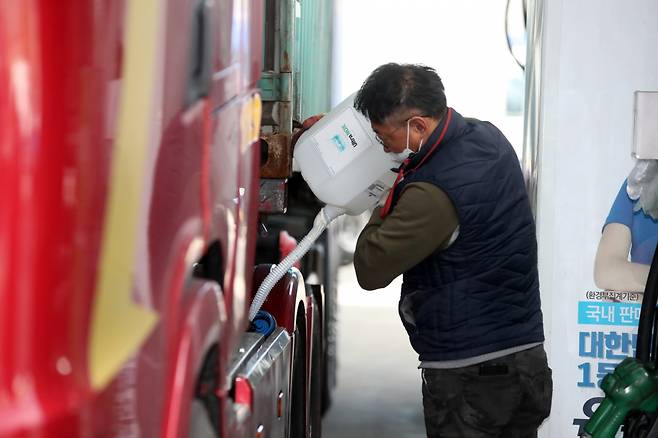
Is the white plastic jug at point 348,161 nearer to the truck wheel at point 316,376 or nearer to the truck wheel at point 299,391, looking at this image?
the truck wheel at point 299,391

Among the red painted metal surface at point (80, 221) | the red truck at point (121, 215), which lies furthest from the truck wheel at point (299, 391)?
the red painted metal surface at point (80, 221)

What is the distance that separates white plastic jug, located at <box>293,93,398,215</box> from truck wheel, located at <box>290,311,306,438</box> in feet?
2.52

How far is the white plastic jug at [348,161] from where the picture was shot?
431 cm

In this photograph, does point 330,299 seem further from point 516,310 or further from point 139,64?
point 139,64

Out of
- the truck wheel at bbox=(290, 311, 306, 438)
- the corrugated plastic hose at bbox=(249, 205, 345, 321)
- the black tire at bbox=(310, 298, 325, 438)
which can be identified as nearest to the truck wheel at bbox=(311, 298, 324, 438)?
the black tire at bbox=(310, 298, 325, 438)

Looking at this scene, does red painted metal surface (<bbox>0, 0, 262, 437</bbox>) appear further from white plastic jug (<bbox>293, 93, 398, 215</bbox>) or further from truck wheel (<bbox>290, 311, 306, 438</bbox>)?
truck wheel (<bbox>290, 311, 306, 438</bbox>)

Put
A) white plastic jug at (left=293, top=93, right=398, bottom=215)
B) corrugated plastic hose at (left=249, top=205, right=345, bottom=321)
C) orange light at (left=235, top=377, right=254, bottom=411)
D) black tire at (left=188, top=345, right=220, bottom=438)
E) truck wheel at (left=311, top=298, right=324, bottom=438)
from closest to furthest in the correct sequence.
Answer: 1. black tire at (left=188, top=345, right=220, bottom=438)
2. orange light at (left=235, top=377, right=254, bottom=411)
3. corrugated plastic hose at (left=249, top=205, right=345, bottom=321)
4. white plastic jug at (left=293, top=93, right=398, bottom=215)
5. truck wheel at (left=311, top=298, right=324, bottom=438)

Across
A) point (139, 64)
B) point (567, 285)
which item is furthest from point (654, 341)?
point (139, 64)

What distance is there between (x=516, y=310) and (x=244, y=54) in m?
1.41

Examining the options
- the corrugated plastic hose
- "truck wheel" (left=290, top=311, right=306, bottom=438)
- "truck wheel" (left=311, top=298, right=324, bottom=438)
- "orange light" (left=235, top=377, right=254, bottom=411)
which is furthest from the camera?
"truck wheel" (left=311, top=298, right=324, bottom=438)

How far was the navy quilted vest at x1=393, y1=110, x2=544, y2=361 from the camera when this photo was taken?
379cm

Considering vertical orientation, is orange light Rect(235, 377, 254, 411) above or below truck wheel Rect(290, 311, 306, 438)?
above

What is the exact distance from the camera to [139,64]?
6.76ft

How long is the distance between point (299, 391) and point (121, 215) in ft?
10.2
